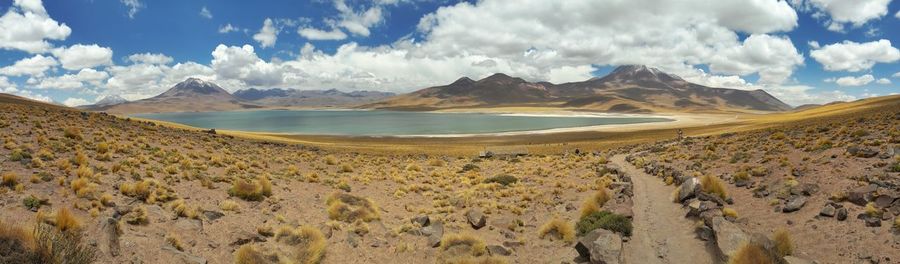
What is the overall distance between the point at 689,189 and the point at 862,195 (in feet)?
18.8

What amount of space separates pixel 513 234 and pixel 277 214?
943 cm

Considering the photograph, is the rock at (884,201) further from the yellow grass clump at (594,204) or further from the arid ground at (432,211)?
the yellow grass clump at (594,204)

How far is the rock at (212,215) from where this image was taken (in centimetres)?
1516

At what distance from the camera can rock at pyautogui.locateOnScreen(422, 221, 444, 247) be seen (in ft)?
49.2

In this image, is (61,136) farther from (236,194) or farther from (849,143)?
(849,143)

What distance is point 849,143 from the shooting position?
2341 cm

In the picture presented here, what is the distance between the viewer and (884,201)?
13344mm

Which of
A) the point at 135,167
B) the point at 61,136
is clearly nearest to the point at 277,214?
the point at 135,167

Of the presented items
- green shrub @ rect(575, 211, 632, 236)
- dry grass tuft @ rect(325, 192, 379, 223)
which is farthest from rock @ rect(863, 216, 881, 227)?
dry grass tuft @ rect(325, 192, 379, 223)

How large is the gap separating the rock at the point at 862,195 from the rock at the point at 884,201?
284mm

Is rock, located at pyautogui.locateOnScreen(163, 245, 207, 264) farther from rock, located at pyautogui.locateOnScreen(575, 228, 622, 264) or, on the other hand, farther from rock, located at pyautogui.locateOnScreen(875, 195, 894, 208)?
rock, located at pyautogui.locateOnScreen(875, 195, 894, 208)

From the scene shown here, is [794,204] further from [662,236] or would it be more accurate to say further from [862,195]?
[662,236]

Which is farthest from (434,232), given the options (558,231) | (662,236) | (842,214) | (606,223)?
(842,214)

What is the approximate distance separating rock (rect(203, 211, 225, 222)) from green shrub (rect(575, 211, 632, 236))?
43.5 feet
